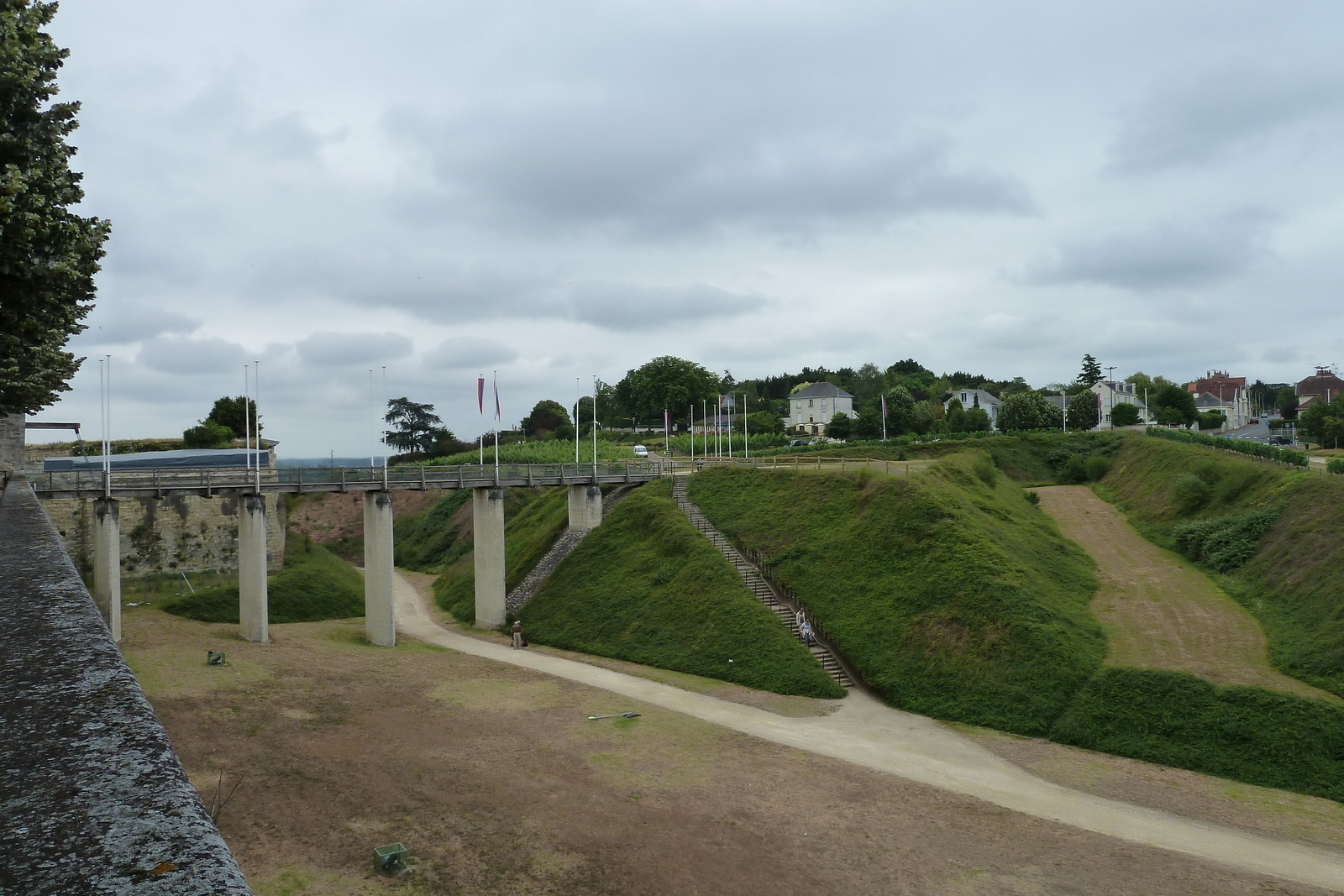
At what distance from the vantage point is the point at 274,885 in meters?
17.6

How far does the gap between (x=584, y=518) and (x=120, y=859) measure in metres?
49.0

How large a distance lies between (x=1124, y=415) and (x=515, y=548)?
69946mm

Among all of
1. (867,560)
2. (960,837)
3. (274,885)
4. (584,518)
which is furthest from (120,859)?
(584,518)

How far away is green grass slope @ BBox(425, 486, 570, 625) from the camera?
5397cm

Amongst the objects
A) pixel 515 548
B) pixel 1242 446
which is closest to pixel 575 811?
pixel 515 548

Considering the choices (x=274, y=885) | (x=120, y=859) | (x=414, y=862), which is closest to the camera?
(x=120, y=859)

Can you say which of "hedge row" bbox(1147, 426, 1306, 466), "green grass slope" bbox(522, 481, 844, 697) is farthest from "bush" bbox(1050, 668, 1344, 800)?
"hedge row" bbox(1147, 426, 1306, 466)

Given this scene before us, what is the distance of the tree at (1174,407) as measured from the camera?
100844 millimetres

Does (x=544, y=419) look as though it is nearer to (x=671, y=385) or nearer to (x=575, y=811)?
(x=671, y=385)

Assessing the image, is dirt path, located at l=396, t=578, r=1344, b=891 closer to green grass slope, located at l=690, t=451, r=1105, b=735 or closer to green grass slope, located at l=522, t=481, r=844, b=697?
green grass slope, located at l=522, t=481, r=844, b=697

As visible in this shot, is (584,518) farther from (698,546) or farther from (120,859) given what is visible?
(120,859)

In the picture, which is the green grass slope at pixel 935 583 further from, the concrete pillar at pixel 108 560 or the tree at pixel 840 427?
the tree at pixel 840 427

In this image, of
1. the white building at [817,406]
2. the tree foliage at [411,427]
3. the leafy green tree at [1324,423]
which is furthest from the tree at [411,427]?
the leafy green tree at [1324,423]

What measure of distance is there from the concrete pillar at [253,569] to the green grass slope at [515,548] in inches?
481
